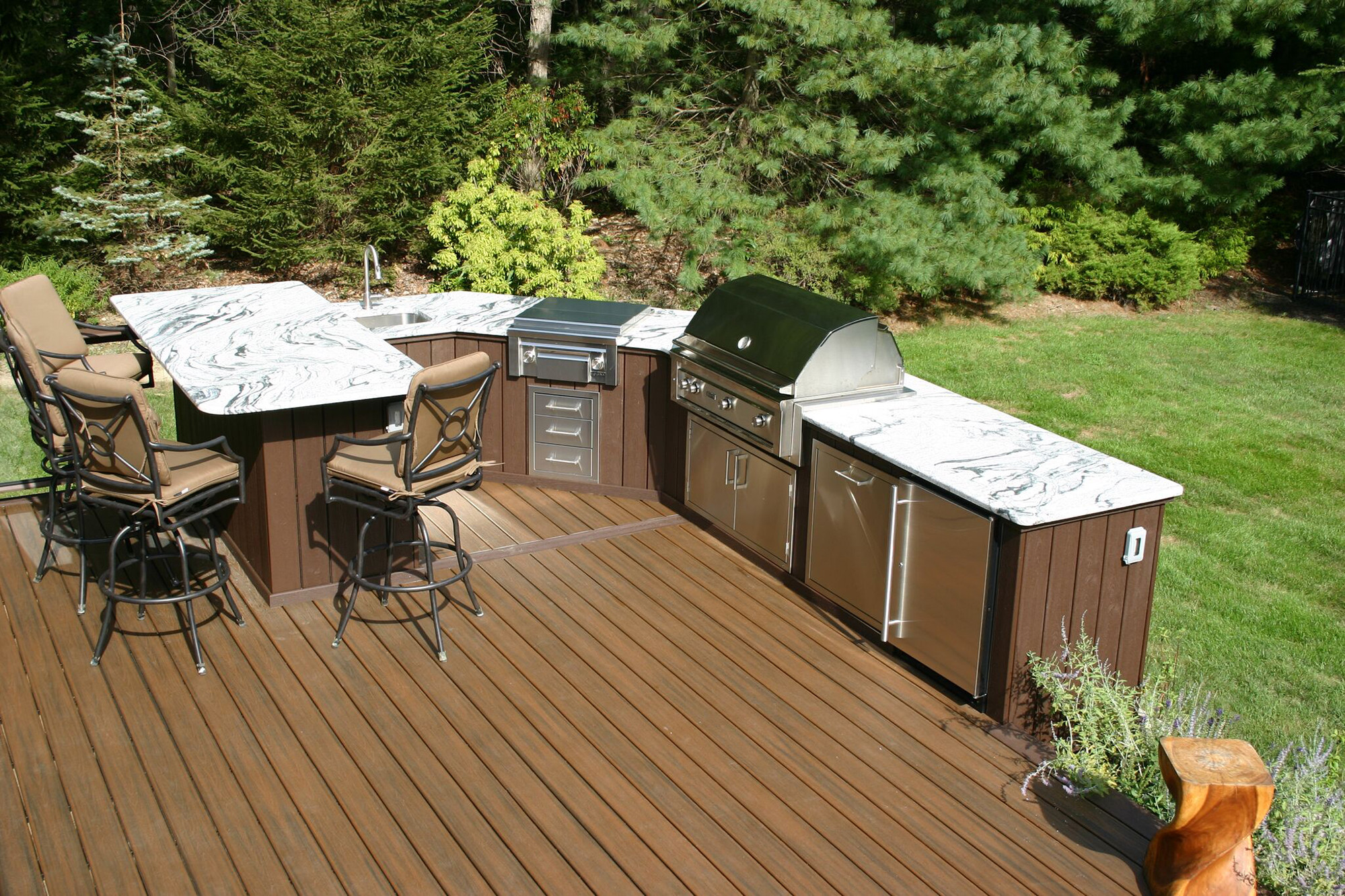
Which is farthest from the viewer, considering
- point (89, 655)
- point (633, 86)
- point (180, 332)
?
point (633, 86)

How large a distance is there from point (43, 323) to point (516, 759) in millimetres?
3323

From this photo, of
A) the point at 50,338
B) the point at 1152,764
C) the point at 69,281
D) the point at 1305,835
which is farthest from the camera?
the point at 69,281

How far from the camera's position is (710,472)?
623 cm

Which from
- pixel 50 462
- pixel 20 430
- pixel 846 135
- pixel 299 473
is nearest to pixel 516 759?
pixel 299 473

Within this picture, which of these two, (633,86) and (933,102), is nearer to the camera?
(933,102)

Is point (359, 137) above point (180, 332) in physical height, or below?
above

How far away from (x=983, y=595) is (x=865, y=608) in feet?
2.49

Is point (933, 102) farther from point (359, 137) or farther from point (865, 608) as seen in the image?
point (865, 608)

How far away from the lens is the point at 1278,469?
28.2 feet

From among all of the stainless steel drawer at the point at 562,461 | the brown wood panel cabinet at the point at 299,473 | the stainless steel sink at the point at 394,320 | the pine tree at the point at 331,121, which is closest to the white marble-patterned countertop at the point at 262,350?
Result: the brown wood panel cabinet at the point at 299,473

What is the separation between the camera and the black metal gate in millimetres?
13195

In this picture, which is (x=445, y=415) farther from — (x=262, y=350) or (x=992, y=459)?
(x=992, y=459)

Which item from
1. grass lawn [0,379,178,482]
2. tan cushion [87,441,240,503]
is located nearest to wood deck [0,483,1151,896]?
tan cushion [87,441,240,503]

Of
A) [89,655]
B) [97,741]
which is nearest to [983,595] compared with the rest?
[97,741]
